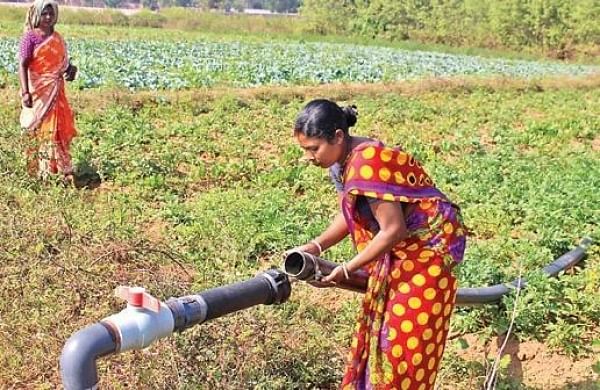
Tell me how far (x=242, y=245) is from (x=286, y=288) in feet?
8.50

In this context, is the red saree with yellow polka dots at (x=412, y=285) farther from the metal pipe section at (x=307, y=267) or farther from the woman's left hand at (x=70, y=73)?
the woman's left hand at (x=70, y=73)

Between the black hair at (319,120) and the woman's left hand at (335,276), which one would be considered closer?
the black hair at (319,120)

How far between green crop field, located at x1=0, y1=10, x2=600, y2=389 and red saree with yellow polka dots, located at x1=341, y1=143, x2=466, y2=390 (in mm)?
875

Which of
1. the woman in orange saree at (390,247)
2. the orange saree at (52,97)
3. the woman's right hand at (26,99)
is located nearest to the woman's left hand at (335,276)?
the woman in orange saree at (390,247)

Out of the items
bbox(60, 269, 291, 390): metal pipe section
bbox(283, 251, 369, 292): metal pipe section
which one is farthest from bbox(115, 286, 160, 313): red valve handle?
bbox(283, 251, 369, 292): metal pipe section

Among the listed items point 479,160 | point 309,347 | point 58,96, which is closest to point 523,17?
point 479,160

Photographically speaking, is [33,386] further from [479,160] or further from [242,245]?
[479,160]

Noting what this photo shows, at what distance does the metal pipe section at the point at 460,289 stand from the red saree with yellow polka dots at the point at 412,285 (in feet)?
0.31

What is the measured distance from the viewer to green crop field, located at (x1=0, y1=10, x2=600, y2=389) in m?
3.73

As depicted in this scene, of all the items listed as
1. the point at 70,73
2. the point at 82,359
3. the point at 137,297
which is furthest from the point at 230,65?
the point at 82,359

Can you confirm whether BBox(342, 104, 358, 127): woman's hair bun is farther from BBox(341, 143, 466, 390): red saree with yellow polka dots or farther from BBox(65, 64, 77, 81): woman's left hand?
BBox(65, 64, 77, 81): woman's left hand

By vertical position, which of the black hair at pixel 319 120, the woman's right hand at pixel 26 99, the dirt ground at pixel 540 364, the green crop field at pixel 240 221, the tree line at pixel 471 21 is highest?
the tree line at pixel 471 21

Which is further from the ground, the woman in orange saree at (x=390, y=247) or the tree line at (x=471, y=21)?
the tree line at (x=471, y=21)

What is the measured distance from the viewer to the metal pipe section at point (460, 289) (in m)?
2.91
